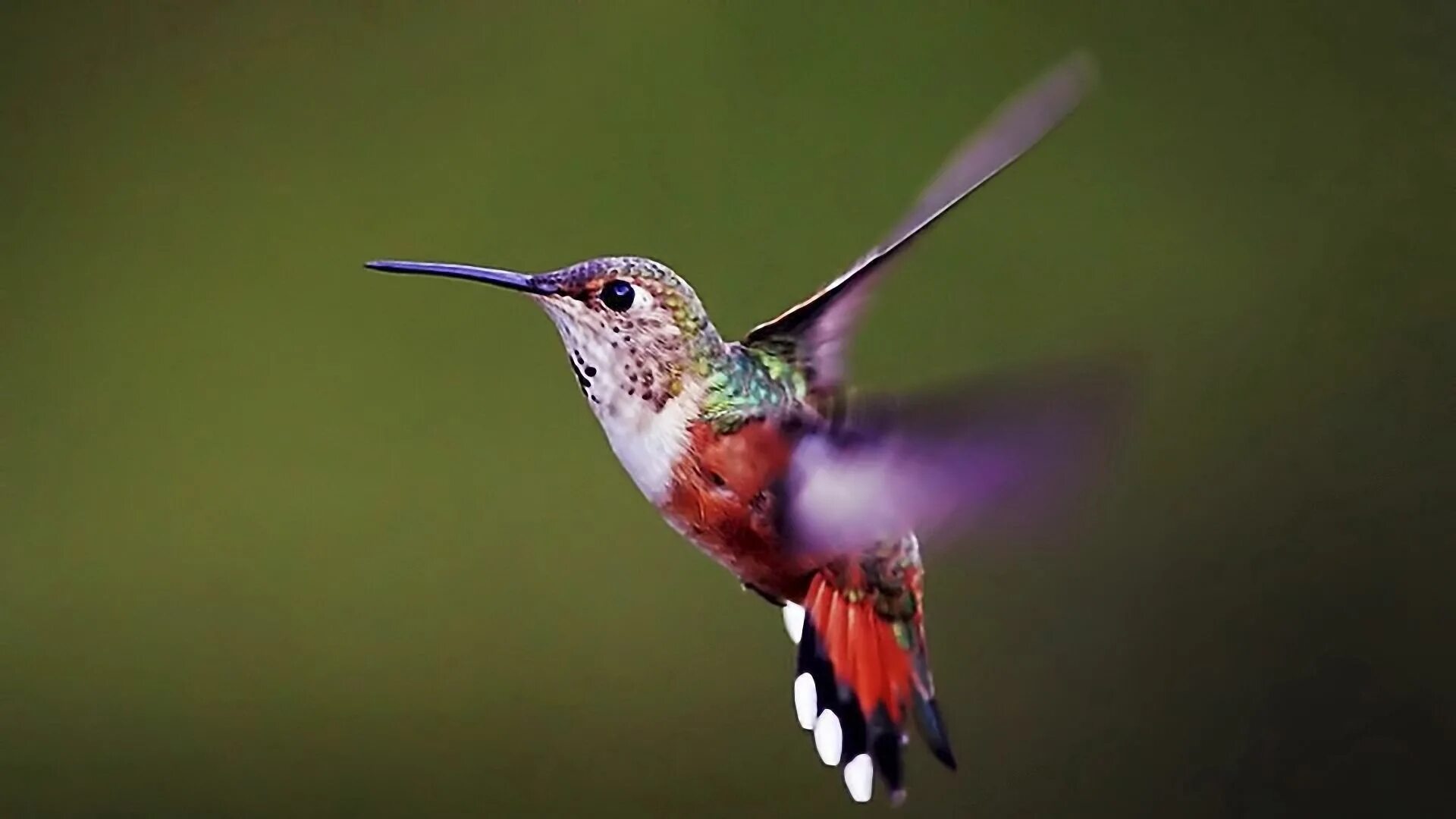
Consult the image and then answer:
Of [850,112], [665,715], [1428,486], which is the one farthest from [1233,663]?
[850,112]

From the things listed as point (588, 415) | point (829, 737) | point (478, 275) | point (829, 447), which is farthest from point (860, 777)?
point (588, 415)

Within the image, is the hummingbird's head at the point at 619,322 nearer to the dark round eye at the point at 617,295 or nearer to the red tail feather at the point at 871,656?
the dark round eye at the point at 617,295

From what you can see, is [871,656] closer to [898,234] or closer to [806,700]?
[806,700]

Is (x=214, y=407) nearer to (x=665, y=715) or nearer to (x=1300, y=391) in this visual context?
(x=665, y=715)

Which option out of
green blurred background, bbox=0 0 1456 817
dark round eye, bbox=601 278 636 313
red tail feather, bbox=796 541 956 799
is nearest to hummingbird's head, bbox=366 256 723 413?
dark round eye, bbox=601 278 636 313

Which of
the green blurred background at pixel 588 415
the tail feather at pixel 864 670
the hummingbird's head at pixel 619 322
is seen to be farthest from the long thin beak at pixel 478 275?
the green blurred background at pixel 588 415
